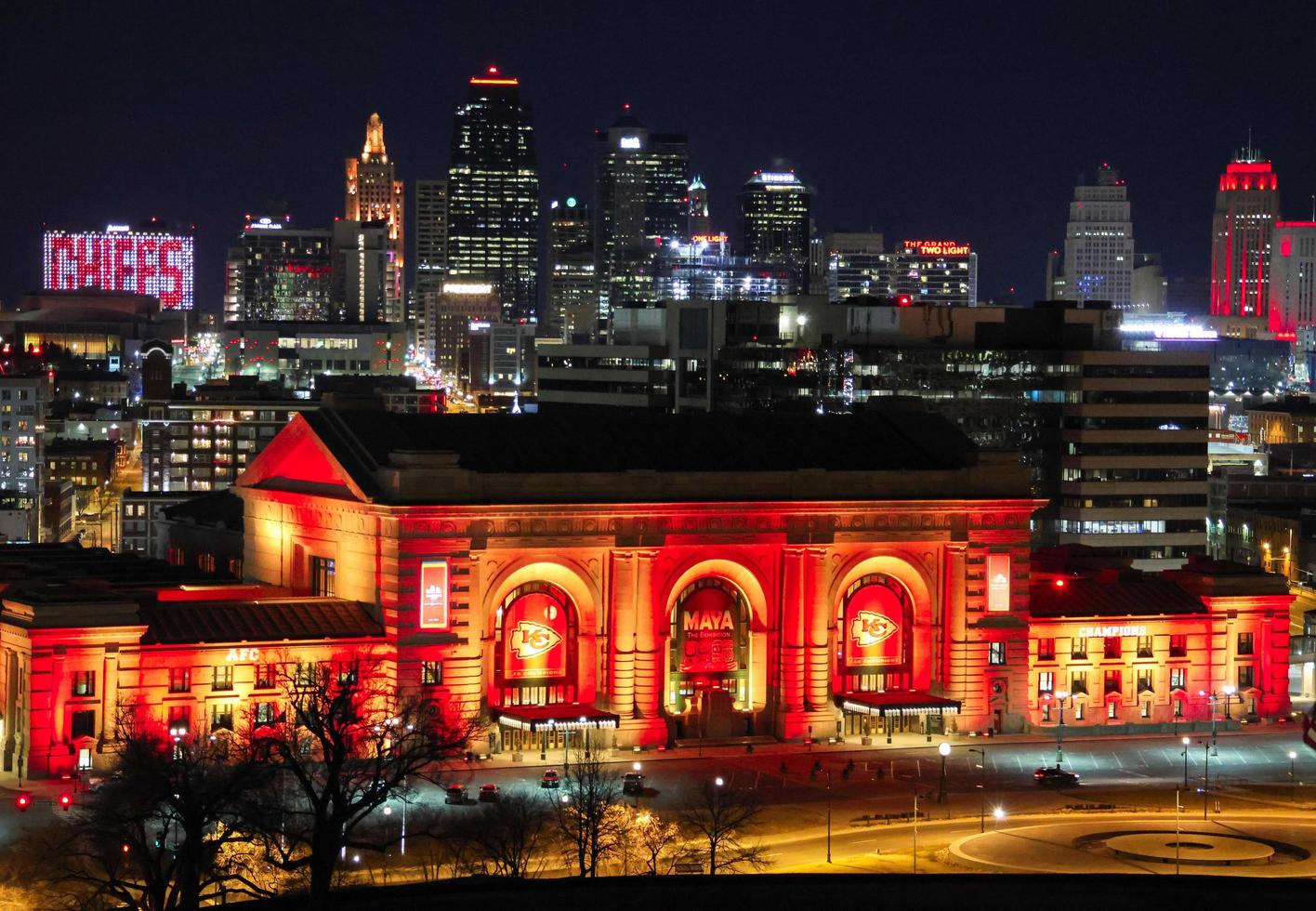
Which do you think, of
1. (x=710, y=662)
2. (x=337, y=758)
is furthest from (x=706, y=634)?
(x=337, y=758)

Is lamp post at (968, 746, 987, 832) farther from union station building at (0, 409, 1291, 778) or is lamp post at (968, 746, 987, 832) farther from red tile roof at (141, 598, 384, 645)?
red tile roof at (141, 598, 384, 645)

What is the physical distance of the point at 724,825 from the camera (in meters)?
108

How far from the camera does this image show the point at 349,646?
443 feet

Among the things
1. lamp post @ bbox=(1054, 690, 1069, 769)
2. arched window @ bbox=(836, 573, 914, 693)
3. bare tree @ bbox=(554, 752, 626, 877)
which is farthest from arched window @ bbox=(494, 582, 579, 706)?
lamp post @ bbox=(1054, 690, 1069, 769)

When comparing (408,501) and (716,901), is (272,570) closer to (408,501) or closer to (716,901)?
(408,501)

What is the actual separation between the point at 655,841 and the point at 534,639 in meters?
35.6

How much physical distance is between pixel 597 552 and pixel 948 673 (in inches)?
880

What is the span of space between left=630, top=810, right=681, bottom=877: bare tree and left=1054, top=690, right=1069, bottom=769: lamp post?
102 ft

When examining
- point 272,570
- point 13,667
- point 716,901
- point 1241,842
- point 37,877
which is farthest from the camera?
point 272,570

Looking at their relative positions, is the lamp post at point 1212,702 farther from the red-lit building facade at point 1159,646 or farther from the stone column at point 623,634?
the stone column at point 623,634

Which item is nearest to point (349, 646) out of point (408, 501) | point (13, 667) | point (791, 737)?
point (408, 501)

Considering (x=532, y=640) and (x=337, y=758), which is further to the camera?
(x=532, y=640)

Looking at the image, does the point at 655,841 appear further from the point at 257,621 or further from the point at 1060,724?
the point at 1060,724

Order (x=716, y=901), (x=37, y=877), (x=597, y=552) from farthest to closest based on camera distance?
1. (x=597, y=552)
2. (x=37, y=877)
3. (x=716, y=901)
